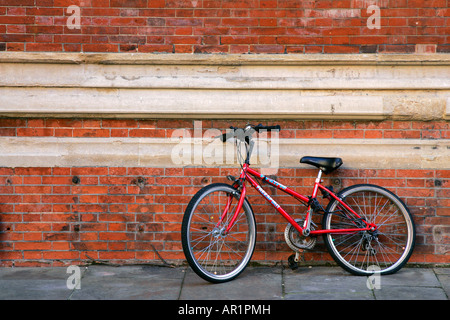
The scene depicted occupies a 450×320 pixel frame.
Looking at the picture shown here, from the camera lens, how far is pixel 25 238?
217 inches

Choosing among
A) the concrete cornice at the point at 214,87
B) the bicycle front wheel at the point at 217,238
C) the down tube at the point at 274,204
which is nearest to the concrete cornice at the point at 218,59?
the concrete cornice at the point at 214,87

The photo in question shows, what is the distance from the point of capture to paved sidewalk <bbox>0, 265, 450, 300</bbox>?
15.3 feet

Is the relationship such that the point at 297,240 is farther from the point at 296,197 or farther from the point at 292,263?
the point at 296,197

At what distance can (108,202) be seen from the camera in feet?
18.1

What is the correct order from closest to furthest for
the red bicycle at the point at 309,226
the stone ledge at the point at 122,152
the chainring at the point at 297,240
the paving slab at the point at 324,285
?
the paving slab at the point at 324,285, the red bicycle at the point at 309,226, the chainring at the point at 297,240, the stone ledge at the point at 122,152

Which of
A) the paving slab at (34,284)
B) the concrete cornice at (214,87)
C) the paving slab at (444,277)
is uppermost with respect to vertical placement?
the concrete cornice at (214,87)

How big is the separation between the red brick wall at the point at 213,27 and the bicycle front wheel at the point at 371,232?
4.58ft

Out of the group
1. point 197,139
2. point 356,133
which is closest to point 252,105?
point 197,139

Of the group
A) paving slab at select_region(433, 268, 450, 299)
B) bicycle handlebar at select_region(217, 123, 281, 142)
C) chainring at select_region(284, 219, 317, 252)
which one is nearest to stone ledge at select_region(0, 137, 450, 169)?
bicycle handlebar at select_region(217, 123, 281, 142)

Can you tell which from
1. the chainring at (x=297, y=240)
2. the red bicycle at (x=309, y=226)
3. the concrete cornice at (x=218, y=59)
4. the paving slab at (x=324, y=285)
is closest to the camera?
the paving slab at (x=324, y=285)

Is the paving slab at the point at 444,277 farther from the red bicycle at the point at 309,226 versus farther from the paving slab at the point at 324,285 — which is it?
the paving slab at the point at 324,285

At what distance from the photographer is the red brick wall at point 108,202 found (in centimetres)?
550

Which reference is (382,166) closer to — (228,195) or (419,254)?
(419,254)

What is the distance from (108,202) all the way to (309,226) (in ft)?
6.34
